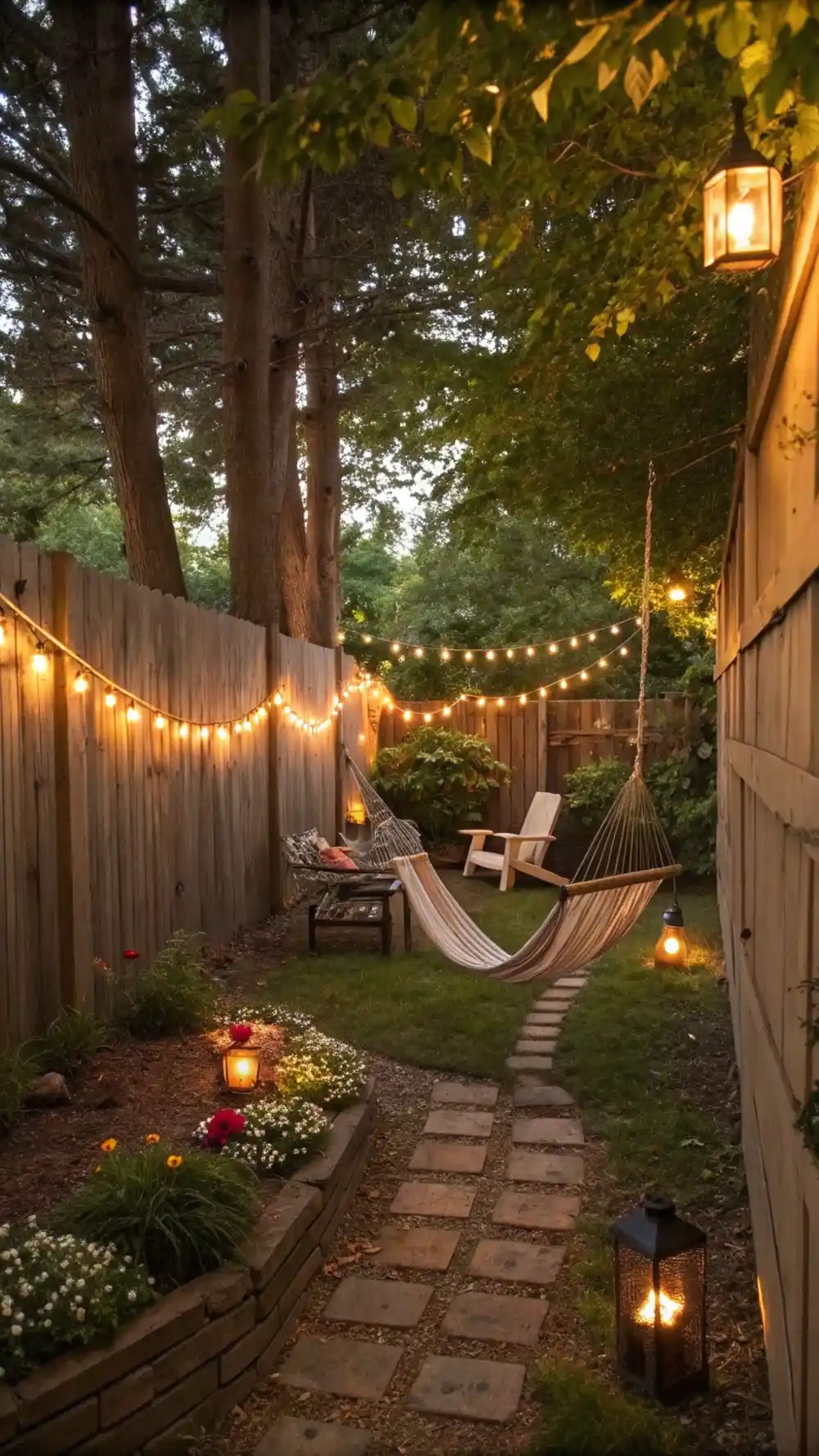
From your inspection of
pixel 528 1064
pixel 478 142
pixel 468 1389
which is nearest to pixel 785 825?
pixel 478 142

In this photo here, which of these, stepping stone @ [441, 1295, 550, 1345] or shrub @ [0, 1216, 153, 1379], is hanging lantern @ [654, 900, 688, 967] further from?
shrub @ [0, 1216, 153, 1379]

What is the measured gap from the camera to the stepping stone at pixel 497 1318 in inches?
102

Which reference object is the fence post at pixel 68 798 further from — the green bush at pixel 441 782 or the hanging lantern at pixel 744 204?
the green bush at pixel 441 782

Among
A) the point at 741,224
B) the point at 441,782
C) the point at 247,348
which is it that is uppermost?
the point at 247,348

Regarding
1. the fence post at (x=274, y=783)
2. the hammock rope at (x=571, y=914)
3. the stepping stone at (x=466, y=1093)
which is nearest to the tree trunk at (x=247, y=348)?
the fence post at (x=274, y=783)

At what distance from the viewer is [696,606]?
327 inches

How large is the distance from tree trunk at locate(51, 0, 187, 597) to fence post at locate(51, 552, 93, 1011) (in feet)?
7.52

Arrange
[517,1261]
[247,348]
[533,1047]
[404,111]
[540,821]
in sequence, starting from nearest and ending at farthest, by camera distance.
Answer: [404,111] < [517,1261] < [533,1047] < [247,348] < [540,821]

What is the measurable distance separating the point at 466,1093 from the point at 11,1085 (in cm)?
183

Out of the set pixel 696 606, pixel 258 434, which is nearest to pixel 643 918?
pixel 696 606

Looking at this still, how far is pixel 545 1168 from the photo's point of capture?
3.54 metres

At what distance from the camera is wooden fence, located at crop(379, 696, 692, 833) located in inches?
391

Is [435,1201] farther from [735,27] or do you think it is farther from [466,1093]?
[735,27]

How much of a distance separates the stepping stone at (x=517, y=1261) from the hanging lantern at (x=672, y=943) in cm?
311
